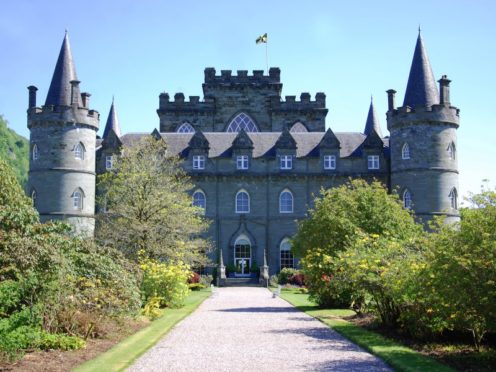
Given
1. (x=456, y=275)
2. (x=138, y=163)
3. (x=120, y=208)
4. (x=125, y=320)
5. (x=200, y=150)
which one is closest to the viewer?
(x=456, y=275)

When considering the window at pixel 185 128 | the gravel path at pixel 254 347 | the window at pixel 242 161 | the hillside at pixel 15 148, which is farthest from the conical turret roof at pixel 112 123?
the hillside at pixel 15 148

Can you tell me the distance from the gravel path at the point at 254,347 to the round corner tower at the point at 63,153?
23.1m

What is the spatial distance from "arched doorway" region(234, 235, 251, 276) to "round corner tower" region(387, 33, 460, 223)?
12.2 m

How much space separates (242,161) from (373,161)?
33.3 ft

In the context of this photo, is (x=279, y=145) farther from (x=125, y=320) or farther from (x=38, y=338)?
(x=38, y=338)

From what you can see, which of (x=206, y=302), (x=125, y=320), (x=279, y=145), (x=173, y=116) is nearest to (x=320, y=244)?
(x=206, y=302)

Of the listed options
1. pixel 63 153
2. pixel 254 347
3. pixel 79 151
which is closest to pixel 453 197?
pixel 79 151

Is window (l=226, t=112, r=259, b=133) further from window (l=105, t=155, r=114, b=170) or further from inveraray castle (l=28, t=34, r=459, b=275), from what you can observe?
window (l=105, t=155, r=114, b=170)

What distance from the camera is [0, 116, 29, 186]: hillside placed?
9519cm

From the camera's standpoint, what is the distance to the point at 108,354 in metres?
14.0

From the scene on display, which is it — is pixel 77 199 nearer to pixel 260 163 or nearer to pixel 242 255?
pixel 242 255

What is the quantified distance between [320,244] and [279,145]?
22.9 m

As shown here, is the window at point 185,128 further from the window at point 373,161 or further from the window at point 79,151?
the window at point 373,161

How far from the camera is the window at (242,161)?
48.7 metres
